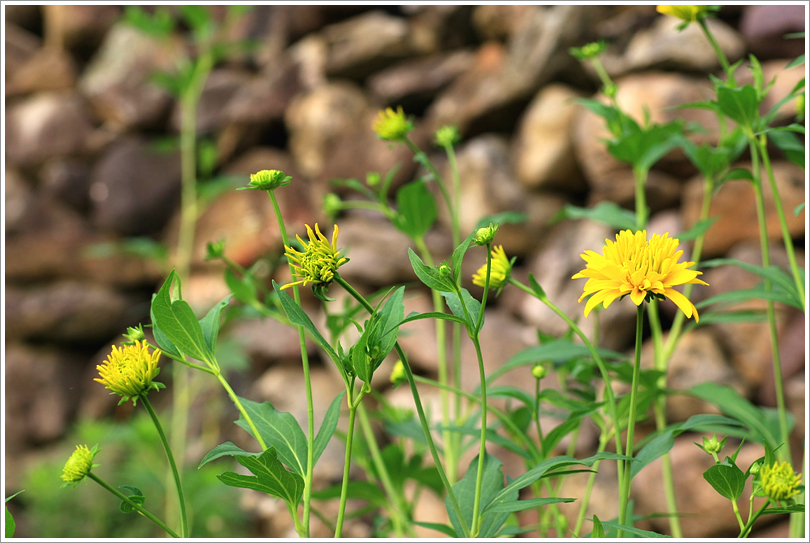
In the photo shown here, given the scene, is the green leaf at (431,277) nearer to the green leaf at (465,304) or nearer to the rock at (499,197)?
the green leaf at (465,304)

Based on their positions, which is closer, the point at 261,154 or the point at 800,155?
the point at 800,155

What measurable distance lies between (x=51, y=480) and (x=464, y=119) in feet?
4.28

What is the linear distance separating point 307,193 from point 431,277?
1.49 m

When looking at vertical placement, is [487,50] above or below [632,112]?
above

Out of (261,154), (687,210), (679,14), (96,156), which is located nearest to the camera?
(679,14)

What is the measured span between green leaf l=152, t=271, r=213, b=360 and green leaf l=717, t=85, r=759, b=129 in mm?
333

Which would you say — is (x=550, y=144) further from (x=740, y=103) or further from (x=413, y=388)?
(x=413, y=388)

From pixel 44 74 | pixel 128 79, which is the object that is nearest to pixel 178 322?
pixel 128 79

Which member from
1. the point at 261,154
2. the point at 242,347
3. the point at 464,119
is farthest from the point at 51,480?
the point at 464,119

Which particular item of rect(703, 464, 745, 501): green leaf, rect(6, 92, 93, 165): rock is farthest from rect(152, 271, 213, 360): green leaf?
rect(6, 92, 93, 165): rock

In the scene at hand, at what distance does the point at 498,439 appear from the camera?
33 centimetres

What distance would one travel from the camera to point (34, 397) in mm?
1767

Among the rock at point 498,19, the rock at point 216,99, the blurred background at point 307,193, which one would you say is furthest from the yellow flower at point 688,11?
the rock at point 216,99

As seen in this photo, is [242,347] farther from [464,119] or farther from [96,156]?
[96,156]
